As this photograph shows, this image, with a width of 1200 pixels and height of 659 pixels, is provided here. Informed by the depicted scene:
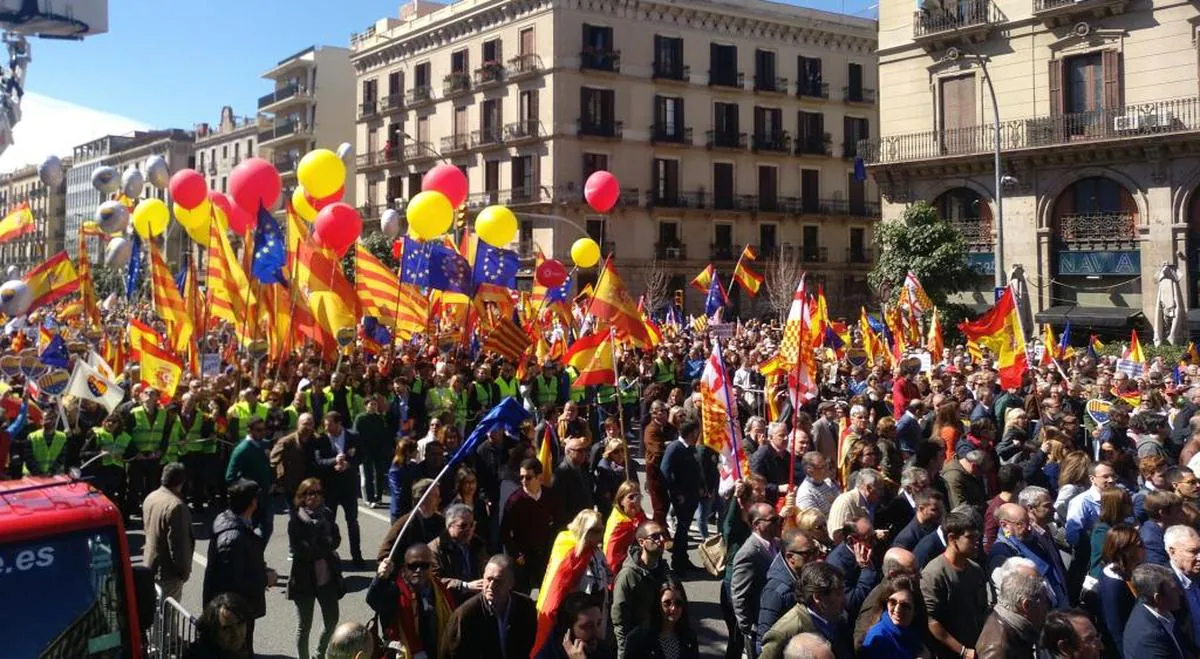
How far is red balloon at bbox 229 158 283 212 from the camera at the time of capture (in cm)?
1547

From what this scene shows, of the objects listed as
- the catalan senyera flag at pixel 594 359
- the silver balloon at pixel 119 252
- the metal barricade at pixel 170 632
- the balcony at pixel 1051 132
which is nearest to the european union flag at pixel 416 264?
the catalan senyera flag at pixel 594 359

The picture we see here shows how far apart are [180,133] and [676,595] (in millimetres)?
89365

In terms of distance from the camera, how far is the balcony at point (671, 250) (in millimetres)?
45094

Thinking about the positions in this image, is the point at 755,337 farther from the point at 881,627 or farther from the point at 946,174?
the point at 881,627

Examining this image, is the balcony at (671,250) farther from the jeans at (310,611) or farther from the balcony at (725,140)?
the jeans at (310,611)

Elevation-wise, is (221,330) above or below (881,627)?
above

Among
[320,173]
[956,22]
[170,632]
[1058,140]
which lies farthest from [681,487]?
[956,22]

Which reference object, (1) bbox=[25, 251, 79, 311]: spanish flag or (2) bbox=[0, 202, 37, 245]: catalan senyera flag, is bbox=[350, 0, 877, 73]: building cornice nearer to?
(2) bbox=[0, 202, 37, 245]: catalan senyera flag

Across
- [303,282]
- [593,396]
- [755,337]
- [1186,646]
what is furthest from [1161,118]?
[1186,646]

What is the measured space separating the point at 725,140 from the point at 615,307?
1383 inches

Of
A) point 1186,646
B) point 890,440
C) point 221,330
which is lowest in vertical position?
point 1186,646

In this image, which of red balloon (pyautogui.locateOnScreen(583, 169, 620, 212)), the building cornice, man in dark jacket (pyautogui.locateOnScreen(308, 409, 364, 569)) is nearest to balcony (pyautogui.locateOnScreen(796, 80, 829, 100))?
the building cornice

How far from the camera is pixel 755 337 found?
83.0 feet

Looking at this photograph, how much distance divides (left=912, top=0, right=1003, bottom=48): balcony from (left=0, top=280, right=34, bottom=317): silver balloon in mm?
24677
